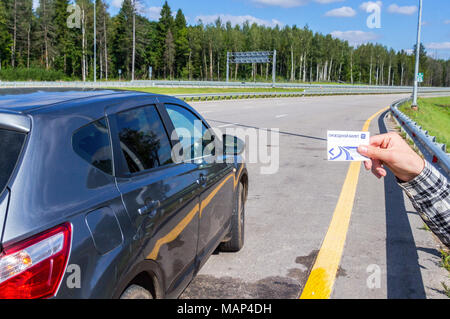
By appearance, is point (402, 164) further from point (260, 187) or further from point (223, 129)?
point (223, 129)

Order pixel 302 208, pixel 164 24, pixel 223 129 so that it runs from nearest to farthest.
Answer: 1. pixel 302 208
2. pixel 223 129
3. pixel 164 24

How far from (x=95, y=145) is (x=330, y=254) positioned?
3122mm

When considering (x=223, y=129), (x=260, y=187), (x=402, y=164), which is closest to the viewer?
(x=402, y=164)

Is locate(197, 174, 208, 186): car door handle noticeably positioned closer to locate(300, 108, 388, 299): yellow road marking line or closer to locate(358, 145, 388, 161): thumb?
locate(300, 108, 388, 299): yellow road marking line

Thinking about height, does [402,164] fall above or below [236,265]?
above

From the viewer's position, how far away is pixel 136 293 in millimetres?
2316

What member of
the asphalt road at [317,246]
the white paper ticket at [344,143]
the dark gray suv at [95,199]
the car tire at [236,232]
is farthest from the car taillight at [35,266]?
the car tire at [236,232]

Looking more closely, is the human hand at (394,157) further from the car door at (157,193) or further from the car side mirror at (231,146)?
the car side mirror at (231,146)

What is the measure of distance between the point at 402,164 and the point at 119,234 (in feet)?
4.59

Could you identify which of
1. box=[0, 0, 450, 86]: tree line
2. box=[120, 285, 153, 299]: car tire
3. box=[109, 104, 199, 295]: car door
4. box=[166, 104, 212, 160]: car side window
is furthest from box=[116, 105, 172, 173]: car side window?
box=[0, 0, 450, 86]: tree line

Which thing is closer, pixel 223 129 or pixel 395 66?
pixel 223 129

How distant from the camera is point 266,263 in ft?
14.8

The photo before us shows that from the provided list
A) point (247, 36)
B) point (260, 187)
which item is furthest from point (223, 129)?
point (247, 36)

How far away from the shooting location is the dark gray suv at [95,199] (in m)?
1.86
